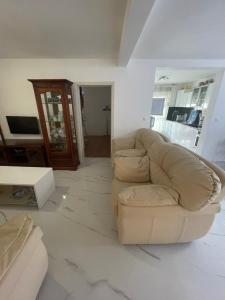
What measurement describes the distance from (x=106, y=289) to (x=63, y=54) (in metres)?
3.30

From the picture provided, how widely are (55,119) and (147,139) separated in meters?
1.91

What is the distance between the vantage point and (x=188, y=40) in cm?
200

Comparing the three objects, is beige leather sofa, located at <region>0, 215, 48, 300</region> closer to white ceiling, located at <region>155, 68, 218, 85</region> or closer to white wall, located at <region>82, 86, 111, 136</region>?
white ceiling, located at <region>155, 68, 218, 85</region>

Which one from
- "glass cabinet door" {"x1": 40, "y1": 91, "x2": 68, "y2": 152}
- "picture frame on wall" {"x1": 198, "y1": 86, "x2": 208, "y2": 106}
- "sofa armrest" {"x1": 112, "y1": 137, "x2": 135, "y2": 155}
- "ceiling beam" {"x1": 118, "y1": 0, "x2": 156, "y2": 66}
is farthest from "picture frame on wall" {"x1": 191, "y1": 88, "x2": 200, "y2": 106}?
"glass cabinet door" {"x1": 40, "y1": 91, "x2": 68, "y2": 152}

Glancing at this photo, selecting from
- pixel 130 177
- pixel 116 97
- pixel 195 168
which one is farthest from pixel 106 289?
pixel 116 97

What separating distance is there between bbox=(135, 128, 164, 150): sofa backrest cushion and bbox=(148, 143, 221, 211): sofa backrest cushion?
0.51m

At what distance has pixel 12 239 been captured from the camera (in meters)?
0.90

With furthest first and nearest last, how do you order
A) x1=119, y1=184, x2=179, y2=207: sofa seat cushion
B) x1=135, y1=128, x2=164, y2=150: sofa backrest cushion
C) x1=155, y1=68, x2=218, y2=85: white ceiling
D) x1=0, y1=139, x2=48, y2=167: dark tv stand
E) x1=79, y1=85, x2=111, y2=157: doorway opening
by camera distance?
1. x1=79, y1=85, x2=111, y2=157: doorway opening
2. x1=155, y1=68, x2=218, y2=85: white ceiling
3. x1=0, y1=139, x2=48, y2=167: dark tv stand
4. x1=135, y1=128, x2=164, y2=150: sofa backrest cushion
5. x1=119, y1=184, x2=179, y2=207: sofa seat cushion

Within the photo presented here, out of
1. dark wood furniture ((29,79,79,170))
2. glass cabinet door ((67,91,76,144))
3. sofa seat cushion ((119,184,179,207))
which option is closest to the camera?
sofa seat cushion ((119,184,179,207))

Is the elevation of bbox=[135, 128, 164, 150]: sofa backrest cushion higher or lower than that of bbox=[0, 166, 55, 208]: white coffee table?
higher

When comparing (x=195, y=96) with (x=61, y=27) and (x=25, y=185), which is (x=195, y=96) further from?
(x=25, y=185)

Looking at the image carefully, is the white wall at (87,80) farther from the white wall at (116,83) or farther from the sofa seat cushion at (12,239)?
the sofa seat cushion at (12,239)

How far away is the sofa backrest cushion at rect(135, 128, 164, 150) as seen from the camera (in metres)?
2.27

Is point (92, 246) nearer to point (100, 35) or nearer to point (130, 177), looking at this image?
point (130, 177)
